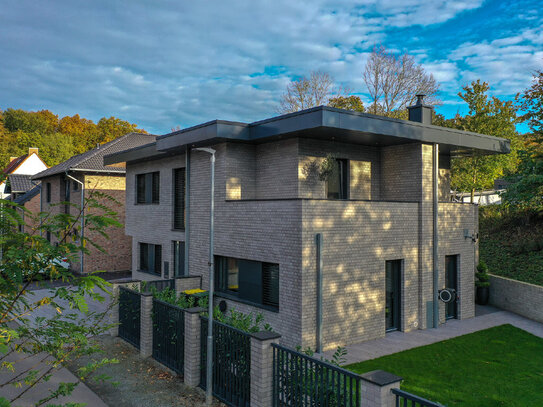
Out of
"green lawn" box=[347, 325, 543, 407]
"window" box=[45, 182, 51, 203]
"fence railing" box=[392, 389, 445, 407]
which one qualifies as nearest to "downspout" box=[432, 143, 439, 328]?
"green lawn" box=[347, 325, 543, 407]

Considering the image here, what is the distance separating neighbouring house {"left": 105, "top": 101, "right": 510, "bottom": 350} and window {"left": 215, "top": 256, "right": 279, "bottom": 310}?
0.14 feet

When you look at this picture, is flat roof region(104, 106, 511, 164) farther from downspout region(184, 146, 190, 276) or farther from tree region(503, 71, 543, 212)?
tree region(503, 71, 543, 212)

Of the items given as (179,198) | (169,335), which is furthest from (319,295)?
(179,198)

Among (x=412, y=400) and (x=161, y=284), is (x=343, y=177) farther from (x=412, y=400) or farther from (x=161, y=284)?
(x=412, y=400)

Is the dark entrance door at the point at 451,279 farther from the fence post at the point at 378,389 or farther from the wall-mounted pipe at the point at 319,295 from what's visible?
the fence post at the point at 378,389

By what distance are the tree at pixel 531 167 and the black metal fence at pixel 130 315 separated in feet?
57.2

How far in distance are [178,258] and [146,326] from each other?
6.77 m

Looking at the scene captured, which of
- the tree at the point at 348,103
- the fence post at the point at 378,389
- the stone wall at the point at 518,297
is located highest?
the tree at the point at 348,103

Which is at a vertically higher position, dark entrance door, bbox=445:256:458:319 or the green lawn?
dark entrance door, bbox=445:256:458:319

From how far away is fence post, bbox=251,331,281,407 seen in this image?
7727mm

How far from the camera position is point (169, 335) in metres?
10.8

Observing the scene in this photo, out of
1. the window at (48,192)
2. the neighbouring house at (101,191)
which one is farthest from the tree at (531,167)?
the window at (48,192)

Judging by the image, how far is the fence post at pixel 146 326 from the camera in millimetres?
11500

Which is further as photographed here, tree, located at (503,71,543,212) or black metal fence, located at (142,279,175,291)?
tree, located at (503,71,543,212)
